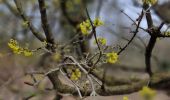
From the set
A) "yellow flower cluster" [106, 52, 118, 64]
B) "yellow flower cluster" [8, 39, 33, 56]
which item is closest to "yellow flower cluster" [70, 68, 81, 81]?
"yellow flower cluster" [8, 39, 33, 56]

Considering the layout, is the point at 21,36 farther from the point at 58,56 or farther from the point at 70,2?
the point at 58,56

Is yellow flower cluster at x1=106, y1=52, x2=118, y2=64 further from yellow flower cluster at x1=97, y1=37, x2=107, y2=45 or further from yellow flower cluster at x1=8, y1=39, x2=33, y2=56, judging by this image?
yellow flower cluster at x1=8, y1=39, x2=33, y2=56

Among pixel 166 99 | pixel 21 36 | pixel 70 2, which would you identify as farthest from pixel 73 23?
pixel 21 36

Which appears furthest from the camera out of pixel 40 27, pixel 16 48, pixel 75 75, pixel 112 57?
pixel 40 27

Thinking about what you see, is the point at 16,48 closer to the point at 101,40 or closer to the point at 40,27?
the point at 101,40

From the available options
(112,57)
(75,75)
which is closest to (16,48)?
(75,75)

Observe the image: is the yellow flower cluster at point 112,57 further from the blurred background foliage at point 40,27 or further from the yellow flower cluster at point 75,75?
the blurred background foliage at point 40,27

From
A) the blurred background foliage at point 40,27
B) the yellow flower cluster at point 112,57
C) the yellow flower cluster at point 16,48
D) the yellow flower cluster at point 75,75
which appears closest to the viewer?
the yellow flower cluster at point 112,57

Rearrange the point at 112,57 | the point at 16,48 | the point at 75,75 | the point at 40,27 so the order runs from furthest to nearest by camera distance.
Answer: the point at 40,27 < the point at 75,75 < the point at 16,48 < the point at 112,57

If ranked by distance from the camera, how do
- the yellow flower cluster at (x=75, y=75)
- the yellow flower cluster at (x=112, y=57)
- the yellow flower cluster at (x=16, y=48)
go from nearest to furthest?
the yellow flower cluster at (x=112, y=57) → the yellow flower cluster at (x=16, y=48) → the yellow flower cluster at (x=75, y=75)

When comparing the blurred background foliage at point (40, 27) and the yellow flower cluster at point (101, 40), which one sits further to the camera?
the blurred background foliage at point (40, 27)

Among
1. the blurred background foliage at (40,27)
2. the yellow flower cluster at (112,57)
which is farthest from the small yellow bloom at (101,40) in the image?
the blurred background foliage at (40,27)

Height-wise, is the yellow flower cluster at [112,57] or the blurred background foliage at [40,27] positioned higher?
the blurred background foliage at [40,27]

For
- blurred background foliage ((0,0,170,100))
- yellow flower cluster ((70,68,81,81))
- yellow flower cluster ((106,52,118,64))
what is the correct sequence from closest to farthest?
yellow flower cluster ((106,52,118,64)) < yellow flower cluster ((70,68,81,81)) < blurred background foliage ((0,0,170,100))
